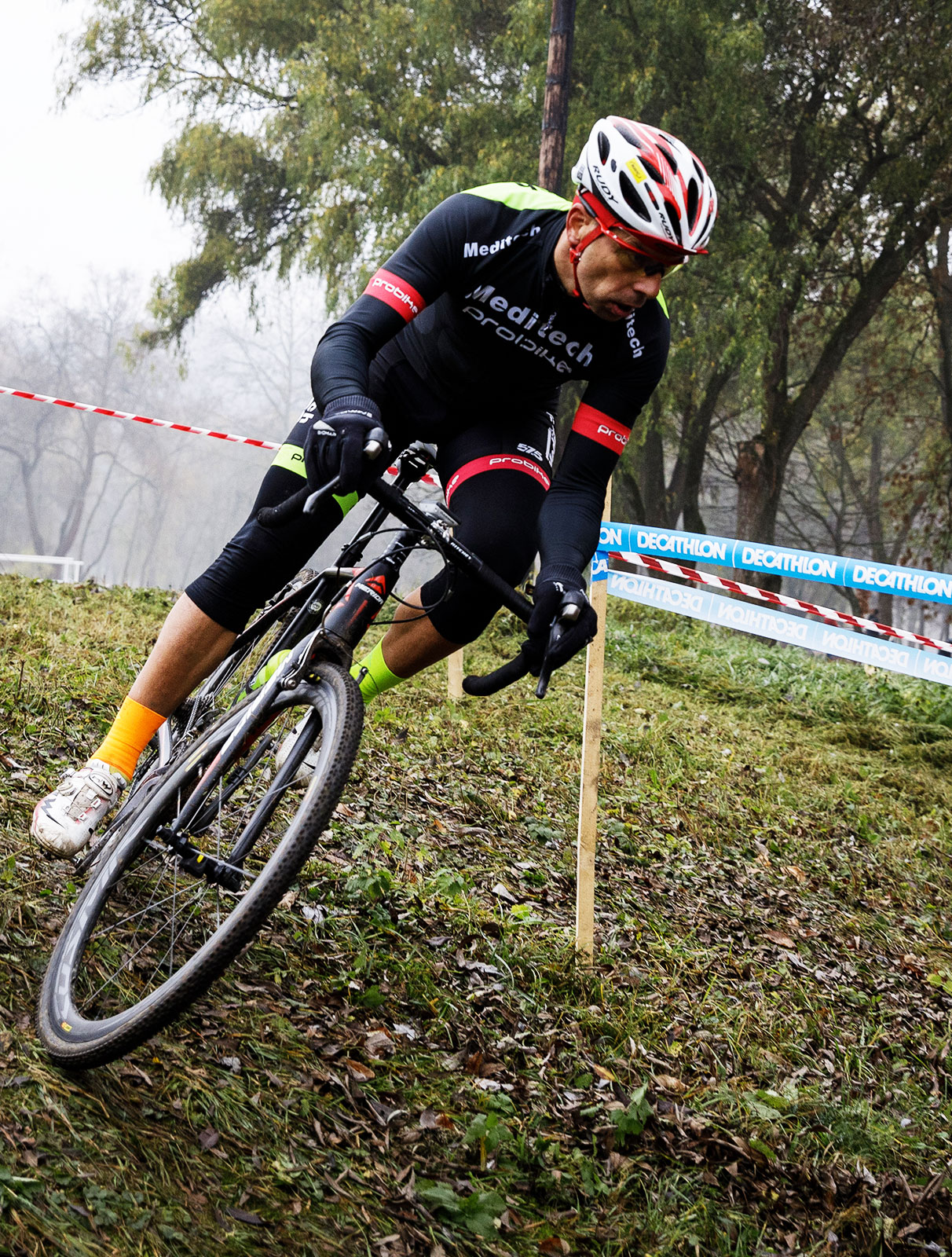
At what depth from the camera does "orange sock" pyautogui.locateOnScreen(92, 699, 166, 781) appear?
3.20 m

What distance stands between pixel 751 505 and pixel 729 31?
7.90 meters

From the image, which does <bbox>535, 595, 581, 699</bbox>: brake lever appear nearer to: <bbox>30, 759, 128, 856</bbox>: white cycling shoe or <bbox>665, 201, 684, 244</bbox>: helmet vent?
<bbox>665, 201, 684, 244</bbox>: helmet vent

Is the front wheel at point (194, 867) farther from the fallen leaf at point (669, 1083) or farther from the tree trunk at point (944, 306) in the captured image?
the tree trunk at point (944, 306)

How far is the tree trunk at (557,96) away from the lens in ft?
39.7

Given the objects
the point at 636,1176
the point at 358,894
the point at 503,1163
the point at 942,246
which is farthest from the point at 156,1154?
the point at 942,246

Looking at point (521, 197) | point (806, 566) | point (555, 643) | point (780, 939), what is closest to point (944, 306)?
point (806, 566)

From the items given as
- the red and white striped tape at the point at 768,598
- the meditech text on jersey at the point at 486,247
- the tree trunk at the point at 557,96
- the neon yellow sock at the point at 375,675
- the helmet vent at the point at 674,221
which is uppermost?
the tree trunk at the point at 557,96

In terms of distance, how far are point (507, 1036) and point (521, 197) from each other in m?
2.65

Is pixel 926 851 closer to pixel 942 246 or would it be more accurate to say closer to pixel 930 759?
pixel 930 759

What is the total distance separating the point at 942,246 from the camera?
69.5 ft

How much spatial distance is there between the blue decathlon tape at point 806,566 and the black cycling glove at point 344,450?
3694 mm

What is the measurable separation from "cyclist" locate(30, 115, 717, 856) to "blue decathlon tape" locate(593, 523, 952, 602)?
2.75 meters

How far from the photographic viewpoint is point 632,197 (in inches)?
112

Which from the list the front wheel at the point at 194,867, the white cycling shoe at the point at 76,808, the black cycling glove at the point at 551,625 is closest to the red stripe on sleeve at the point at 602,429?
the black cycling glove at the point at 551,625
